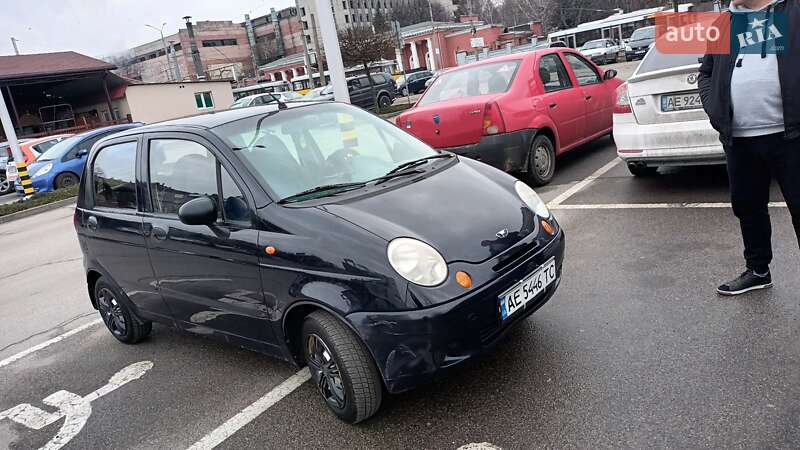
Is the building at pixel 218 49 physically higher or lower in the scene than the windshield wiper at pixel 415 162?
higher

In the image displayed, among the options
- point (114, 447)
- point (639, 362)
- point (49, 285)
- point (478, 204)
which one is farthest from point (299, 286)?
point (49, 285)

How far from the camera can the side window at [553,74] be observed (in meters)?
7.59

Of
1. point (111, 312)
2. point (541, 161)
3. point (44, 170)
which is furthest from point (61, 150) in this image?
point (541, 161)

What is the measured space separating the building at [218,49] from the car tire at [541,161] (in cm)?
8635

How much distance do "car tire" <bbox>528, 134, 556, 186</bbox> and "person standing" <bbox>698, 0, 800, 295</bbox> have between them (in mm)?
3594

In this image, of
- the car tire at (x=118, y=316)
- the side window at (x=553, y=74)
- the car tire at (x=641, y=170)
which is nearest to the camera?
the car tire at (x=118, y=316)

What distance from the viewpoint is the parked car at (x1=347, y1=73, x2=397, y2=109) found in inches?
1101

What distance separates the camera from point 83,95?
4169 centimetres

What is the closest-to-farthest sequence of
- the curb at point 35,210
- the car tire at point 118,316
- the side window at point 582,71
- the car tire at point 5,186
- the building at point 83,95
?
the car tire at point 118,316
the side window at point 582,71
the curb at point 35,210
the car tire at point 5,186
the building at point 83,95

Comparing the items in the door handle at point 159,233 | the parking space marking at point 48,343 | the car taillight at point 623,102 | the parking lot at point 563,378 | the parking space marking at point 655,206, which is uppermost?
the car taillight at point 623,102

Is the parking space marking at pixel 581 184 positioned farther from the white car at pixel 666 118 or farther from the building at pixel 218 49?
the building at pixel 218 49

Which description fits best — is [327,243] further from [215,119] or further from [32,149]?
[32,149]

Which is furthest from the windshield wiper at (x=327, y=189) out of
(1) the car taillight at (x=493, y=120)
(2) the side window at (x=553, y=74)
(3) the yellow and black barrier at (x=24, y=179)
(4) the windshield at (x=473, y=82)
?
(3) the yellow and black barrier at (x=24, y=179)

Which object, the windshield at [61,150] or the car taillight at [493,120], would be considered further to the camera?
the windshield at [61,150]
